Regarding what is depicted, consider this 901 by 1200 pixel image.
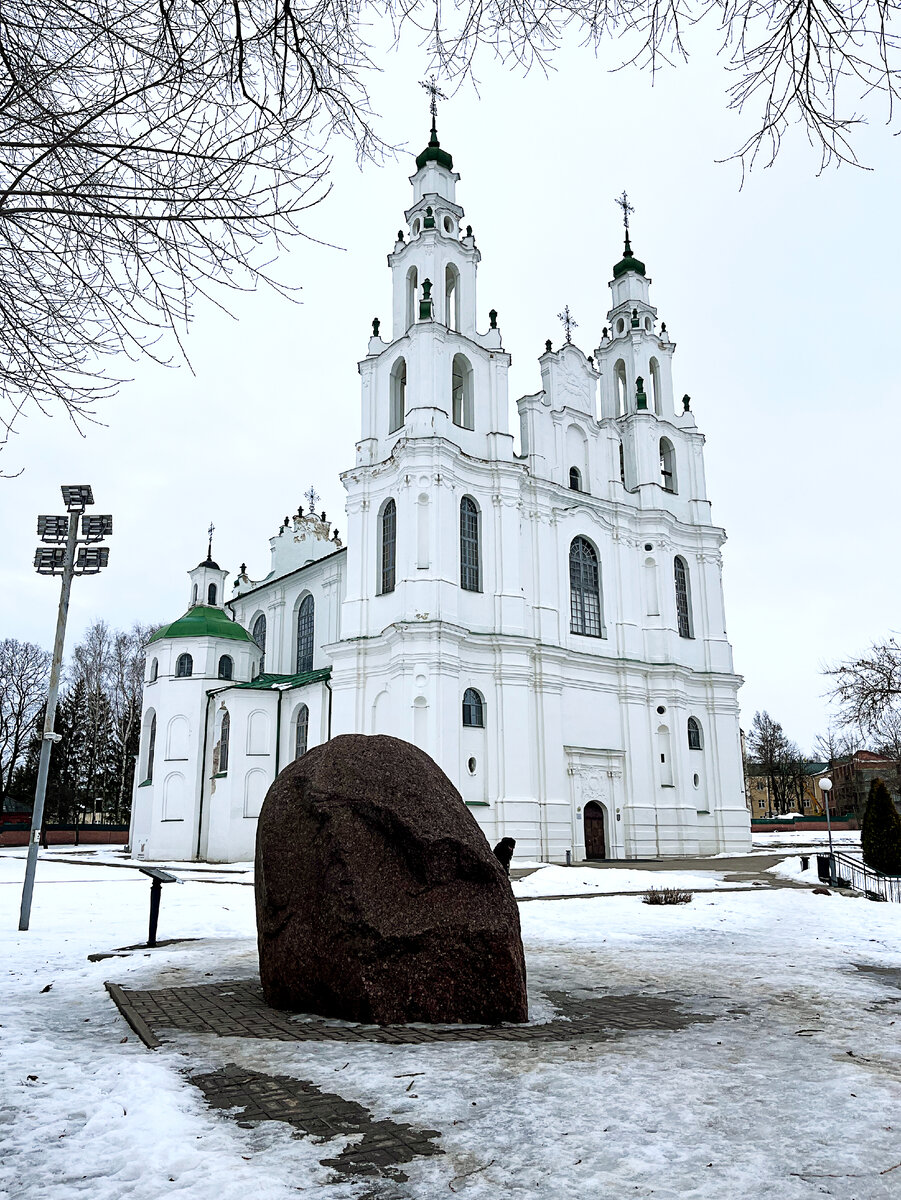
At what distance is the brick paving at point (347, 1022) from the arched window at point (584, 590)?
28.5 metres

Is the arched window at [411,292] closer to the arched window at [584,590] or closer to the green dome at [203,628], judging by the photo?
the arched window at [584,590]

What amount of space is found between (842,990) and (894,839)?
13.1 meters

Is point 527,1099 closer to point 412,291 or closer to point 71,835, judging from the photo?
point 412,291

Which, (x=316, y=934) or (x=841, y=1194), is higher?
(x=316, y=934)

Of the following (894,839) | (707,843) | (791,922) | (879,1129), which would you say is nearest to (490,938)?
(879,1129)

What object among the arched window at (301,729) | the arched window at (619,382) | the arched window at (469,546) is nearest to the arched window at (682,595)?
the arched window at (619,382)

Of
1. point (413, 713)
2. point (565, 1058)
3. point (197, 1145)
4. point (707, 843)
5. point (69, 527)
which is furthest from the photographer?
point (707, 843)

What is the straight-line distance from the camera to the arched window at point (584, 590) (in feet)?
118

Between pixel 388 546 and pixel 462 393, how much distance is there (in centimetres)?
749

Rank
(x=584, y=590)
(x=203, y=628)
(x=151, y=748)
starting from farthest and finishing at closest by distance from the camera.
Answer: (x=151, y=748)
(x=203, y=628)
(x=584, y=590)

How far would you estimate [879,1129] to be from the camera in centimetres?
421

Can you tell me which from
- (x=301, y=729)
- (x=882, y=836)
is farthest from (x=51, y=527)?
(x=301, y=729)

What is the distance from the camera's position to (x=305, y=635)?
140 feet

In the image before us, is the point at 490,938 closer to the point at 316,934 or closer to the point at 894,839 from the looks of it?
the point at 316,934
